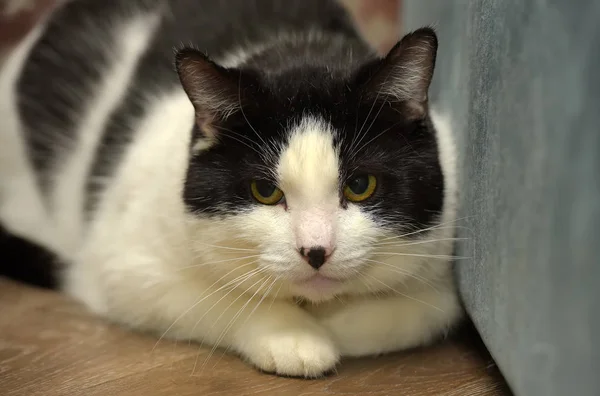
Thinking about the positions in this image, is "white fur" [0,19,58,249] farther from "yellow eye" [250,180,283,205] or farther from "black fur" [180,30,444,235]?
"yellow eye" [250,180,283,205]

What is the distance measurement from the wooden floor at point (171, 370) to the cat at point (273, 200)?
37 millimetres

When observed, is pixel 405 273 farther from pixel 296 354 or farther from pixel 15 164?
pixel 15 164

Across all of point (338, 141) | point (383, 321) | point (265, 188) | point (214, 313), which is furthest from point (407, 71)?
point (214, 313)

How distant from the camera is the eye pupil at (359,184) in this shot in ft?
4.07

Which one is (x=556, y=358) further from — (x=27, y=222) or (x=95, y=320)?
(x=27, y=222)

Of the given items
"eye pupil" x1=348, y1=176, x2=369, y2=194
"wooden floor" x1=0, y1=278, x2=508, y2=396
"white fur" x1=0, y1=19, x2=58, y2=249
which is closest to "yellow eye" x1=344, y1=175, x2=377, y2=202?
"eye pupil" x1=348, y1=176, x2=369, y2=194

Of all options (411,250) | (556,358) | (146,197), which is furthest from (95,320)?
(556,358)

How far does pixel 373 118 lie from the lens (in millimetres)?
1295

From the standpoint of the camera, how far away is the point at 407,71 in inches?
50.3

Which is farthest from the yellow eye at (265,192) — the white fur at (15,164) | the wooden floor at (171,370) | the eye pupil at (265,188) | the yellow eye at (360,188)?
the white fur at (15,164)

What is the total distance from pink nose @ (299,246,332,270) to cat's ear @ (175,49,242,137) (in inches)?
12.4

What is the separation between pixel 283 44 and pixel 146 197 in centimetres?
49

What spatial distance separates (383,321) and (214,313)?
0.35 metres

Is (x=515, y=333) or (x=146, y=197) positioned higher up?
(x=146, y=197)
